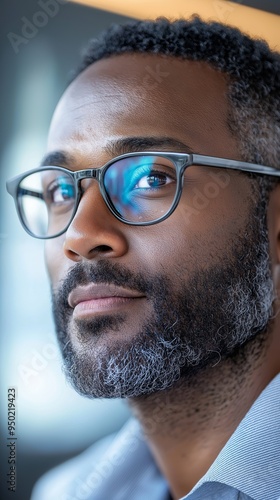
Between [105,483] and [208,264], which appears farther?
[105,483]

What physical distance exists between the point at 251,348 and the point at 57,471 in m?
0.38

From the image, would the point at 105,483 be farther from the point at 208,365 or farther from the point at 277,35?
the point at 277,35

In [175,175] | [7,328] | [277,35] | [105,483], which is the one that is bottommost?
[105,483]

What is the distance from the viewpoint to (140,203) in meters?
0.67

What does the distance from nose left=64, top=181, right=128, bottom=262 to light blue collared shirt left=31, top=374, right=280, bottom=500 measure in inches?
8.6

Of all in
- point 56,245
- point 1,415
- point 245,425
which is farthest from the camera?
point 1,415

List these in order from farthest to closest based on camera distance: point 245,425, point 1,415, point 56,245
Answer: point 1,415 → point 56,245 → point 245,425

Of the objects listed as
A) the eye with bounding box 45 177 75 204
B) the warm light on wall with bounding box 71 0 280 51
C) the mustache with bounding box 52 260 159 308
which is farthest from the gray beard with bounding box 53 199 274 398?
the warm light on wall with bounding box 71 0 280 51

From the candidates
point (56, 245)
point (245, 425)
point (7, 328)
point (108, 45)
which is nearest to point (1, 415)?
point (7, 328)

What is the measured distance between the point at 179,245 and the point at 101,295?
0.32 feet
